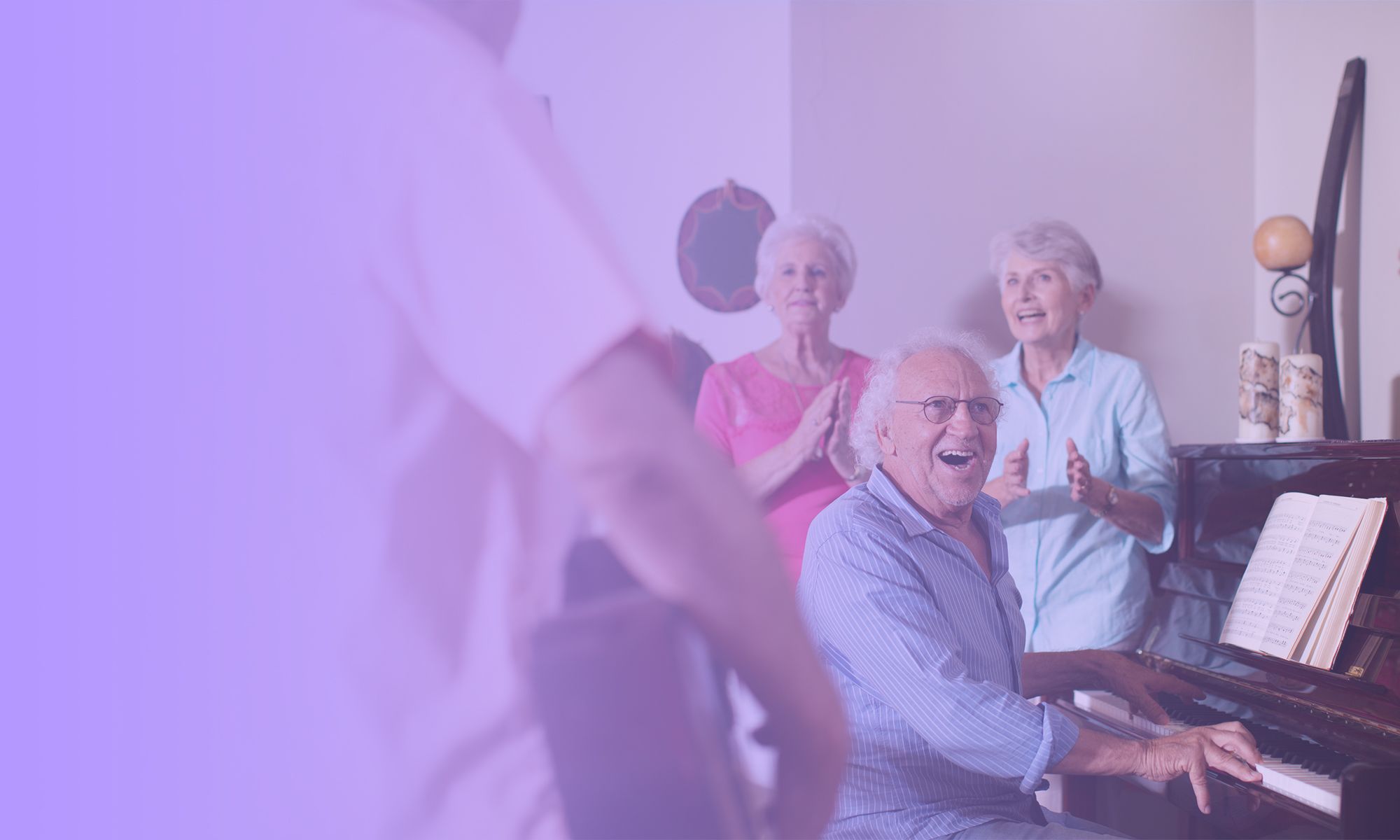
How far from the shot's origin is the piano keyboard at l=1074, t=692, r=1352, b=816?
138 cm

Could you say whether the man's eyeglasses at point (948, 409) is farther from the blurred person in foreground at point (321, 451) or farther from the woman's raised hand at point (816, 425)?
the blurred person in foreground at point (321, 451)

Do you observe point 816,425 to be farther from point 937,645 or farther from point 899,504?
point 937,645

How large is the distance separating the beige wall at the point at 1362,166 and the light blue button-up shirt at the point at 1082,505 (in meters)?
0.62

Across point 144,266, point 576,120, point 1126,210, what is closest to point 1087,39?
point 1126,210

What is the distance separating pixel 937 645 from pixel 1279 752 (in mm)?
625

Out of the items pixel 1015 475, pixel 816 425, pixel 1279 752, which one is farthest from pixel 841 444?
pixel 1279 752

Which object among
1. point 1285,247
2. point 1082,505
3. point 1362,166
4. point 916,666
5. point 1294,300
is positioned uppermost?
point 1362,166

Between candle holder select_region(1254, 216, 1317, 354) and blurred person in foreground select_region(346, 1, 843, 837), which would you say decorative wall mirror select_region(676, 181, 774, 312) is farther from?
candle holder select_region(1254, 216, 1317, 354)

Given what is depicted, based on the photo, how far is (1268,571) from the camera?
68.2 inches

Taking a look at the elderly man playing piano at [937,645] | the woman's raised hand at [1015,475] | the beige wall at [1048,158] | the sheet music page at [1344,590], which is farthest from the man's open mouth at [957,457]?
the beige wall at [1048,158]

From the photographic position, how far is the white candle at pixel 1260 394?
2.17 meters

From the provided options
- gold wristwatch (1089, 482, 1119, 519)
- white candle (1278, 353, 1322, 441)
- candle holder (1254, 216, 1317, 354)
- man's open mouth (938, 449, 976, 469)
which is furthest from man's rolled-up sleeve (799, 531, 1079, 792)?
candle holder (1254, 216, 1317, 354)

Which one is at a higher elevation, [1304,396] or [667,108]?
[667,108]

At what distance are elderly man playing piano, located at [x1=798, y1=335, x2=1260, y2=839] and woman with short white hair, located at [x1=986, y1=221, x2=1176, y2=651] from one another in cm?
54
